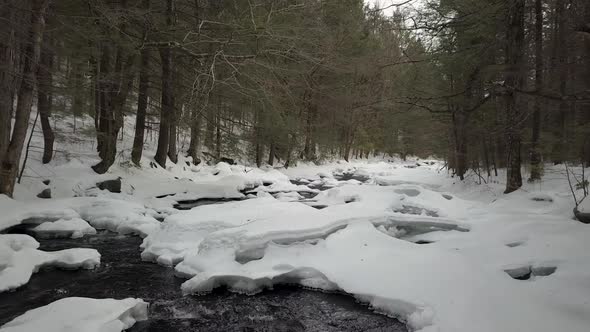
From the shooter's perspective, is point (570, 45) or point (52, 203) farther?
point (52, 203)

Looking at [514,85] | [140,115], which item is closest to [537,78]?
[514,85]

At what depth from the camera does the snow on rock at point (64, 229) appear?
698cm

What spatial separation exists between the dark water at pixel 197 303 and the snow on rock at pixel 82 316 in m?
0.18

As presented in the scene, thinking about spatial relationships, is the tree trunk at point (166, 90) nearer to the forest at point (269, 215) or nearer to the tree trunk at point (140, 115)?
the forest at point (269, 215)

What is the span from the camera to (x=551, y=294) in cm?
401

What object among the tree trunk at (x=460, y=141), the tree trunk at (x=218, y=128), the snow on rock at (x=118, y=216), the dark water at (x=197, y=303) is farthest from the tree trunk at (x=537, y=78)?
the tree trunk at (x=218, y=128)

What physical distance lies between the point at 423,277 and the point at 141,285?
12.5ft

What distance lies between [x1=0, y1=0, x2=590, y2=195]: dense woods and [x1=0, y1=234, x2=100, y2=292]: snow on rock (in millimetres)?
2905

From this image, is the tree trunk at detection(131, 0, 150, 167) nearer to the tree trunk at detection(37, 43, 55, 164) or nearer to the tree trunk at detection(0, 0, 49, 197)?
the tree trunk at detection(37, 43, 55, 164)

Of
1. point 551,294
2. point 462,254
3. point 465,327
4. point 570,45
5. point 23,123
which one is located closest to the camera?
point 465,327

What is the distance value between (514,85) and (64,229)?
10.00m

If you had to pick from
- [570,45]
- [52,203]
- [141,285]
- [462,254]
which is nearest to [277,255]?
[141,285]

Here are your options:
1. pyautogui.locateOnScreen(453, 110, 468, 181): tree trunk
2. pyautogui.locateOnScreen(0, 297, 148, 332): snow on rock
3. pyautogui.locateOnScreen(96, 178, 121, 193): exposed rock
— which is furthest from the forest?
pyautogui.locateOnScreen(453, 110, 468, 181): tree trunk

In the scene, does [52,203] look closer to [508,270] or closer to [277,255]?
[277,255]
